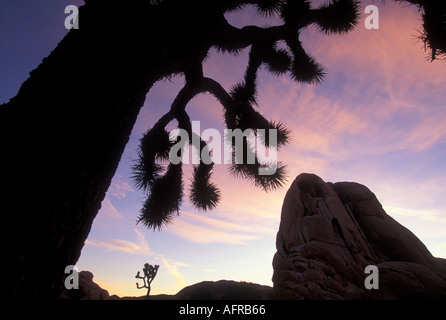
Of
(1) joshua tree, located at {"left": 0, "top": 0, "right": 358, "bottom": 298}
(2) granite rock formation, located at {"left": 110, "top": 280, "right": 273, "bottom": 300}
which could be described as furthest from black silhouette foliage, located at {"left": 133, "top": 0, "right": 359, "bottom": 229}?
(2) granite rock formation, located at {"left": 110, "top": 280, "right": 273, "bottom": 300}

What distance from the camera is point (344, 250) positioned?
4.15m

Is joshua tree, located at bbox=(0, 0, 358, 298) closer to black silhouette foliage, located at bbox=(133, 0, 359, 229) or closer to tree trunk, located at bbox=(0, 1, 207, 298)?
tree trunk, located at bbox=(0, 1, 207, 298)

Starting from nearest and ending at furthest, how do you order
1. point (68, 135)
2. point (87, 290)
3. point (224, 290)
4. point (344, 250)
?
point (68, 135) < point (344, 250) < point (87, 290) < point (224, 290)

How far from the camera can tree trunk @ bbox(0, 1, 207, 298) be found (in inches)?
29.4

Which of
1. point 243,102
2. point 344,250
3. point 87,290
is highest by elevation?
point 243,102

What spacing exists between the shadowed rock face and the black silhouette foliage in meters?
1.02

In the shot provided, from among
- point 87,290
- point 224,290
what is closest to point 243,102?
point 224,290

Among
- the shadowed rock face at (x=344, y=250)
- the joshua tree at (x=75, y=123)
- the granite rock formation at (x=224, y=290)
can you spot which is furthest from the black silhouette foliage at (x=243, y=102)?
the granite rock formation at (x=224, y=290)

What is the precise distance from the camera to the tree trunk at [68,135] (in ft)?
2.45

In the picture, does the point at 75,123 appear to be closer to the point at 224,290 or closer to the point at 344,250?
the point at 344,250

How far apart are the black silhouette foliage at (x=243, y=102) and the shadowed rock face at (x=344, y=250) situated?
1023 millimetres

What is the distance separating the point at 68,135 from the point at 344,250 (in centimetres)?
472
